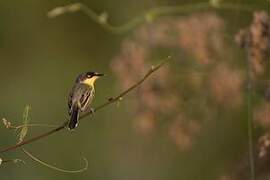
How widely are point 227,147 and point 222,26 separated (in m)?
1.02

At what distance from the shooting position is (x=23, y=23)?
10.1m

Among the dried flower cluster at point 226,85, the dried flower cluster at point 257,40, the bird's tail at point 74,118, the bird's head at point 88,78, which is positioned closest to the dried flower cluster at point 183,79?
the dried flower cluster at point 226,85

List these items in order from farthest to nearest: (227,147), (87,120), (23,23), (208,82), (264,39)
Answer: (23,23) → (87,120) → (227,147) → (208,82) → (264,39)

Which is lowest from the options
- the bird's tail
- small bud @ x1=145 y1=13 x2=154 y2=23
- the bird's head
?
small bud @ x1=145 y1=13 x2=154 y2=23

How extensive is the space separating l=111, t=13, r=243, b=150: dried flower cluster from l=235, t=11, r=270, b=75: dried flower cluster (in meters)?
0.36

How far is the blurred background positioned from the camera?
6.32 m

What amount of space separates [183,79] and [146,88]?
0.33 meters

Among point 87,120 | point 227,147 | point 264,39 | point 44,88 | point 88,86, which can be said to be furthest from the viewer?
point 44,88

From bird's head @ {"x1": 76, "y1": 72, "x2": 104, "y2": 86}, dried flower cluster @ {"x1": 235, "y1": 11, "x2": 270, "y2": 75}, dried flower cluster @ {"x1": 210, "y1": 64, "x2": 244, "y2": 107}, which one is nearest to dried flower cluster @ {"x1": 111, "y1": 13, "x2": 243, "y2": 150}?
dried flower cluster @ {"x1": 210, "y1": 64, "x2": 244, "y2": 107}

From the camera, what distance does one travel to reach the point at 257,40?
580 cm

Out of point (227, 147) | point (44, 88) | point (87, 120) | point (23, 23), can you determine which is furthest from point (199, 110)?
point (23, 23)

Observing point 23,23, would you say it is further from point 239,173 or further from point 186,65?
point 239,173

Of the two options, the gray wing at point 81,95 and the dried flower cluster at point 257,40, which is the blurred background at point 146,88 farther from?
the gray wing at point 81,95

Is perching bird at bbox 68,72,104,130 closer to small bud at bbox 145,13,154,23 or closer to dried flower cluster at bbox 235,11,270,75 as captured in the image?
A: dried flower cluster at bbox 235,11,270,75
